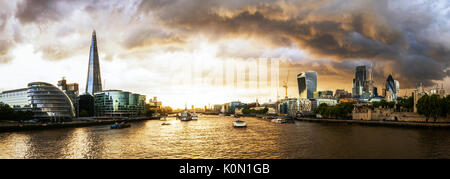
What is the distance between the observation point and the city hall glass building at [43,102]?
92125mm

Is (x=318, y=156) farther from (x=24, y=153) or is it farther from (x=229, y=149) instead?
(x=24, y=153)

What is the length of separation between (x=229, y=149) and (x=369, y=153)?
16110mm

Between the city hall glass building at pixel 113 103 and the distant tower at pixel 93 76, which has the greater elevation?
the distant tower at pixel 93 76

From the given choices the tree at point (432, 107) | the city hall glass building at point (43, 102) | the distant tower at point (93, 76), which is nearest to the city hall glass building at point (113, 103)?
the distant tower at point (93, 76)

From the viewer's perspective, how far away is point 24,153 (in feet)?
102

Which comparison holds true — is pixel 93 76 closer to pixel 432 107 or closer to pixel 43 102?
pixel 43 102

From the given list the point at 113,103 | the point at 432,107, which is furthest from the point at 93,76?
the point at 432,107

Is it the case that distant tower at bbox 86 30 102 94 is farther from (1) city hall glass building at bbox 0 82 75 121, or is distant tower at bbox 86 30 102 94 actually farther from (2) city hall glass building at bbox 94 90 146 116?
(1) city hall glass building at bbox 0 82 75 121

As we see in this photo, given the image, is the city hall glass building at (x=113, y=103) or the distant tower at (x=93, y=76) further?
the distant tower at (x=93, y=76)

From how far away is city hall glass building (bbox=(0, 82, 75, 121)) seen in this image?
92.1 m

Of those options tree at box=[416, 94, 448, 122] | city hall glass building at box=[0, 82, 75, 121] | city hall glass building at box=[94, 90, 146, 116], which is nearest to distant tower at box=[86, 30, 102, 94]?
city hall glass building at box=[94, 90, 146, 116]

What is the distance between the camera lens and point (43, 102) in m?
92.7

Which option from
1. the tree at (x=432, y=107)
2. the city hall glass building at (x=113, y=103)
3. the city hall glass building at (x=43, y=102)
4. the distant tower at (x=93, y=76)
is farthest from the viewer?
the distant tower at (x=93, y=76)

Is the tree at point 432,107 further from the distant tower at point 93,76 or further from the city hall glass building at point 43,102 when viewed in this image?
the distant tower at point 93,76
